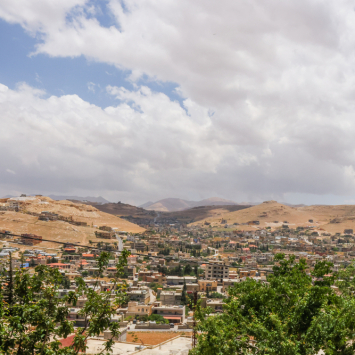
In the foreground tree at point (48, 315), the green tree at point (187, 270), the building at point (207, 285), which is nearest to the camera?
the foreground tree at point (48, 315)

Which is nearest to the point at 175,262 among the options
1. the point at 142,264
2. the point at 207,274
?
the point at 142,264

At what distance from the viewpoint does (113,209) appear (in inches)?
7343

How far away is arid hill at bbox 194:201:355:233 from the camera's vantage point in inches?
5089

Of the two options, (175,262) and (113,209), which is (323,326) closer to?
(175,262)

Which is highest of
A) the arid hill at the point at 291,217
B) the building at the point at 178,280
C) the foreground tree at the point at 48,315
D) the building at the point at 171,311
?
the foreground tree at the point at 48,315

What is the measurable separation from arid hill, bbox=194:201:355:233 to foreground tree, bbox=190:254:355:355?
383ft

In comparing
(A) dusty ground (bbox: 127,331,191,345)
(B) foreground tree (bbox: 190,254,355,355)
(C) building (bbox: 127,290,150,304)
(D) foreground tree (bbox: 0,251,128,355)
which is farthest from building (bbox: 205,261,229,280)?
(D) foreground tree (bbox: 0,251,128,355)

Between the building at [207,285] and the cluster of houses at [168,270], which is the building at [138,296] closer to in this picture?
the cluster of houses at [168,270]

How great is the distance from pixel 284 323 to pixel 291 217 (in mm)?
147282

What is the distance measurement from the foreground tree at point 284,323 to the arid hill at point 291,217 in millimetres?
116874

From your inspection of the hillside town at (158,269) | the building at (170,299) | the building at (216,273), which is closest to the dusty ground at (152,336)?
the hillside town at (158,269)

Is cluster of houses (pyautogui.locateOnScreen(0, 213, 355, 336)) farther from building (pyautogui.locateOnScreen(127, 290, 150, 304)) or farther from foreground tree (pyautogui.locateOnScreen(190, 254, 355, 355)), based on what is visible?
foreground tree (pyautogui.locateOnScreen(190, 254, 355, 355))

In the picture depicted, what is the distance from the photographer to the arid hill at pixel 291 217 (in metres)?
129

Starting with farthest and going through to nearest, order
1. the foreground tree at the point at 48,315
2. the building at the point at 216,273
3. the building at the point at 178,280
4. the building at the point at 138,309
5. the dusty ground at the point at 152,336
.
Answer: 1. the building at the point at 216,273
2. the building at the point at 178,280
3. the building at the point at 138,309
4. the dusty ground at the point at 152,336
5. the foreground tree at the point at 48,315
